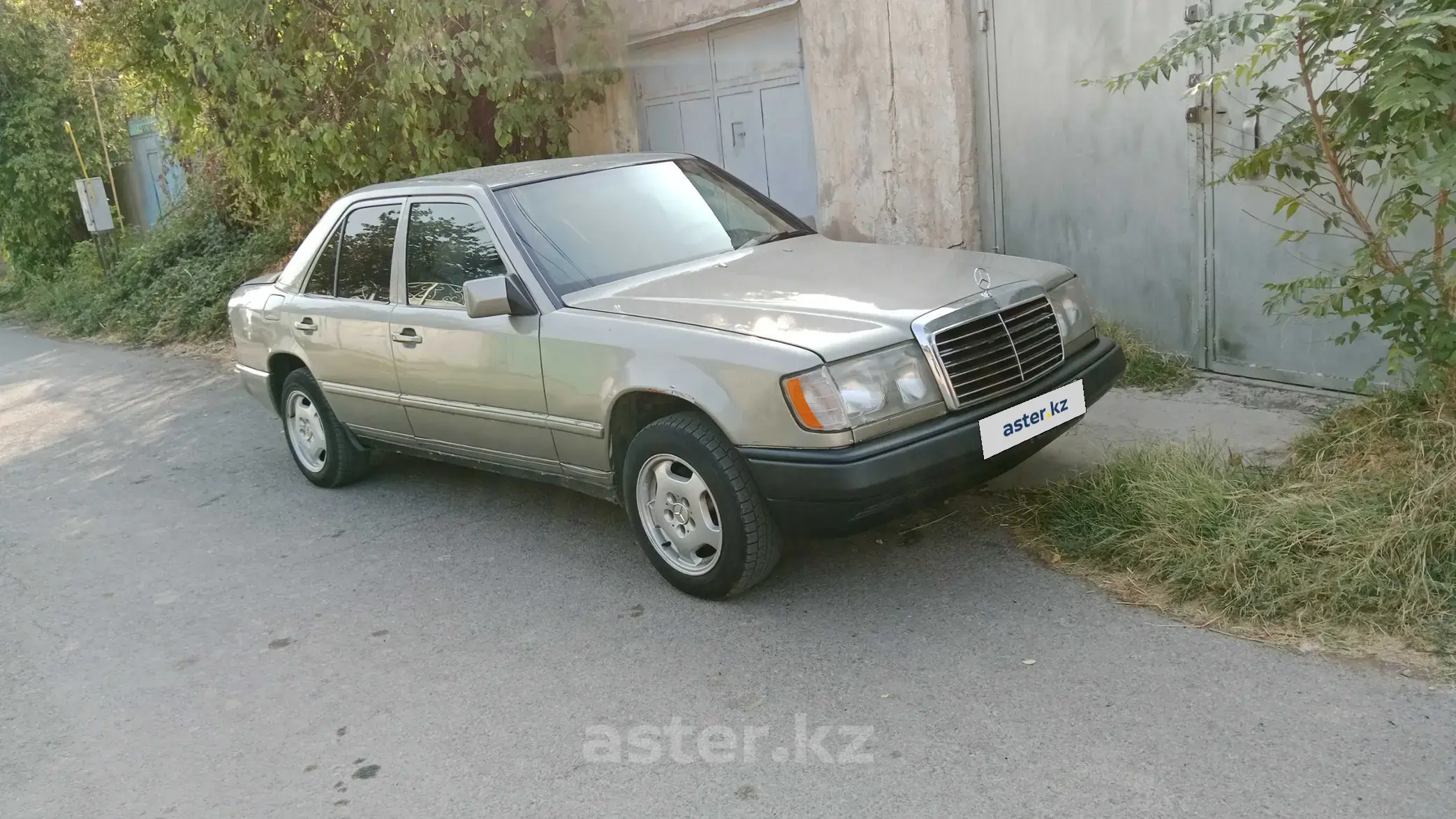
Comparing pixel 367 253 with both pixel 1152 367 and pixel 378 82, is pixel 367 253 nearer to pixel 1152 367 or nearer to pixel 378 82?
pixel 1152 367

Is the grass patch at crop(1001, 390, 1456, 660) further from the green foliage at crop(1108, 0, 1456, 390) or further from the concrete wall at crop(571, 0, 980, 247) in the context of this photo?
the concrete wall at crop(571, 0, 980, 247)

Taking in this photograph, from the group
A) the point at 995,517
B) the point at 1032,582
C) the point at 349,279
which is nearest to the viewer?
the point at 1032,582

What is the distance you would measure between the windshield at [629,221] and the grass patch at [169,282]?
911 centimetres

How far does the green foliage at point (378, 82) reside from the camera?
9.38 m

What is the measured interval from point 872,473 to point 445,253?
2462mm

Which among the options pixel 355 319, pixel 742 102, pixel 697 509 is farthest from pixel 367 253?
pixel 742 102

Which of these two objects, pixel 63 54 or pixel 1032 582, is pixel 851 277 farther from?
pixel 63 54

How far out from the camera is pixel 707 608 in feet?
14.6

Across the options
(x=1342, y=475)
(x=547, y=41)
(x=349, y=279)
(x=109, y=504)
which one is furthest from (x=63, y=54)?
(x=1342, y=475)

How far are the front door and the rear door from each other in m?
0.16

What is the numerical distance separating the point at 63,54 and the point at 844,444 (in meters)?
19.0

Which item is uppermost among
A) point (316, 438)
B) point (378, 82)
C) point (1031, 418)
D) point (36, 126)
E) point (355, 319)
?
point (36, 126)

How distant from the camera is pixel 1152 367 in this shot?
6.58 meters

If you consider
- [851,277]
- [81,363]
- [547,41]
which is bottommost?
[81,363]
